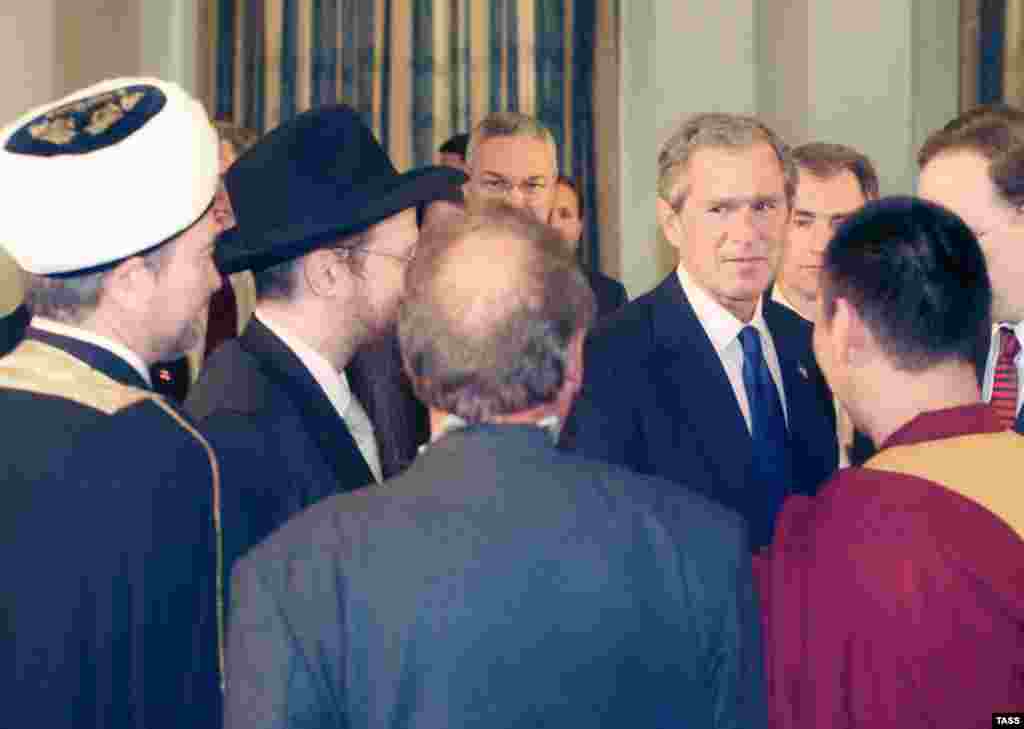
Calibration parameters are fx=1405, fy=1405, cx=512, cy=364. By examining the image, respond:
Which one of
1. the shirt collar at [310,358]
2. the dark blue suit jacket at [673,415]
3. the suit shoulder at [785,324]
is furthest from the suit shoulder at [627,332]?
the shirt collar at [310,358]

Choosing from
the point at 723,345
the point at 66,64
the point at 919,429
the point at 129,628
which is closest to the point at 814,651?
the point at 919,429

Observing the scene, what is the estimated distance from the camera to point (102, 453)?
1678mm

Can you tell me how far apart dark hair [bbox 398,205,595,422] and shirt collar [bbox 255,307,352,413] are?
2.32 feet

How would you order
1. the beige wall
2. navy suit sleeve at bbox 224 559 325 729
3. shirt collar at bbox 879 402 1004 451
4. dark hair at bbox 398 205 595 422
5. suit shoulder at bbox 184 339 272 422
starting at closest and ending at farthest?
navy suit sleeve at bbox 224 559 325 729
dark hair at bbox 398 205 595 422
shirt collar at bbox 879 402 1004 451
suit shoulder at bbox 184 339 272 422
the beige wall

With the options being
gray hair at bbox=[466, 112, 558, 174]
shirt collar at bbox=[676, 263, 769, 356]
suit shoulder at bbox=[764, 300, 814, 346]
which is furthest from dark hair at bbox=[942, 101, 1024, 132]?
gray hair at bbox=[466, 112, 558, 174]

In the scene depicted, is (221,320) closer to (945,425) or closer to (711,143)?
(711,143)

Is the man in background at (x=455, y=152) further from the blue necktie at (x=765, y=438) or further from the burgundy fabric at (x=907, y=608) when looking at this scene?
the burgundy fabric at (x=907, y=608)

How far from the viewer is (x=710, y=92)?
5027 mm

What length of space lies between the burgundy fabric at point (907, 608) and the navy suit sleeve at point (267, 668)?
25.2 inches

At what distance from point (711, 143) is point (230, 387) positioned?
119 centimetres

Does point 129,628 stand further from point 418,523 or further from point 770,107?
point 770,107

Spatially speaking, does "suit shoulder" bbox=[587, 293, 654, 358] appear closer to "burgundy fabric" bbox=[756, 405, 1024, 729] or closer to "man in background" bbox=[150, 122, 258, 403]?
"burgundy fabric" bbox=[756, 405, 1024, 729]

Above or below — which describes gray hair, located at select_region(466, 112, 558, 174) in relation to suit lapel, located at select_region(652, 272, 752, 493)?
above

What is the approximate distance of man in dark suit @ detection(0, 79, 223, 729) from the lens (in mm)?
1667
